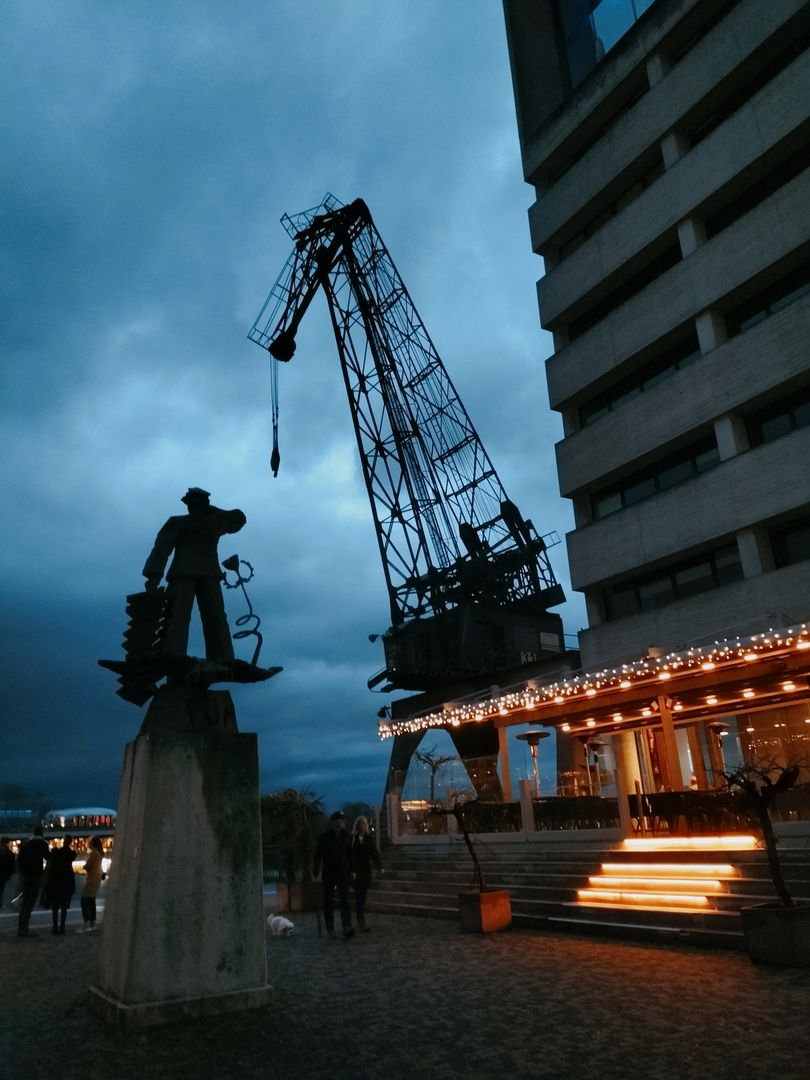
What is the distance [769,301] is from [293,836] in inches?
704

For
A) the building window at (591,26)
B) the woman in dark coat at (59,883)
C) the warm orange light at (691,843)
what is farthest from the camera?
the building window at (591,26)

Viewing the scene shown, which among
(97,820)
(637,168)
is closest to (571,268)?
(637,168)

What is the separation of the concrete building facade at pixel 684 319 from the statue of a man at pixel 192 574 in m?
11.6

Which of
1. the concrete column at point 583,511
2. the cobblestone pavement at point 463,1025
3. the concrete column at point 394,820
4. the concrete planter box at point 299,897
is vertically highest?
the concrete column at point 583,511

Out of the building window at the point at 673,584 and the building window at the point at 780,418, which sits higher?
the building window at the point at 780,418

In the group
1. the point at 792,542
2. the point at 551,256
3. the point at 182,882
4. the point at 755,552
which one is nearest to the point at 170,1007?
the point at 182,882

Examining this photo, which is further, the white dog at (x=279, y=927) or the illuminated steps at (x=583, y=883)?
the white dog at (x=279, y=927)

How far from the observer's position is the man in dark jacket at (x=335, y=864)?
34.2 feet

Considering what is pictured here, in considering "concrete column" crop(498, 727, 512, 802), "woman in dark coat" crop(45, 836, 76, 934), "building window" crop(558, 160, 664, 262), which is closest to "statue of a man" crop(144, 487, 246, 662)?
"woman in dark coat" crop(45, 836, 76, 934)

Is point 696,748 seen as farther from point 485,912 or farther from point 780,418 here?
point 485,912

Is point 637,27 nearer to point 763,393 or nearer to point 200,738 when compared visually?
point 763,393

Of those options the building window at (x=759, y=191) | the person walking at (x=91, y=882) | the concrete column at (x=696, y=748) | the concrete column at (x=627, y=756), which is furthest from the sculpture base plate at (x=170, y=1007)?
the building window at (x=759, y=191)

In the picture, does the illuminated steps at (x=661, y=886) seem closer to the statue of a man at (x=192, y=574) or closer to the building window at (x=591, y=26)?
the statue of a man at (x=192, y=574)

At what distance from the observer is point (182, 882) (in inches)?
242
